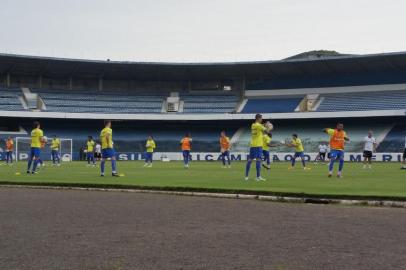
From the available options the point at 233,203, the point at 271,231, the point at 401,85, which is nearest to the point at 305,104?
the point at 401,85

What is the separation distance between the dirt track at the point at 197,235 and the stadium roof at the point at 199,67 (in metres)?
49.1

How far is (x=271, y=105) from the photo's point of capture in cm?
6222

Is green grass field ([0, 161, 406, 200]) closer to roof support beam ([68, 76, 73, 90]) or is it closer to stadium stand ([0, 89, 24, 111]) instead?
stadium stand ([0, 89, 24, 111])

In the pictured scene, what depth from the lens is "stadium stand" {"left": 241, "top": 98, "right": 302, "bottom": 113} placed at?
60719 millimetres

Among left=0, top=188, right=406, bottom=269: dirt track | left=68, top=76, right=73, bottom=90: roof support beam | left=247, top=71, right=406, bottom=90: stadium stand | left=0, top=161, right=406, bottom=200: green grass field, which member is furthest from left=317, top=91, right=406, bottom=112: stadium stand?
left=0, top=188, right=406, bottom=269: dirt track

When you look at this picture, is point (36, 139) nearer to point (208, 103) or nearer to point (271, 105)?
point (271, 105)

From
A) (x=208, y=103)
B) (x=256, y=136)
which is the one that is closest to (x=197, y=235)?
(x=256, y=136)

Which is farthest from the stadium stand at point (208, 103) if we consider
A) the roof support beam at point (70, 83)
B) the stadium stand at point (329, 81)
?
the roof support beam at point (70, 83)

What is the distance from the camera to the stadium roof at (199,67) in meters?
58.0

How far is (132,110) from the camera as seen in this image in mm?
63188

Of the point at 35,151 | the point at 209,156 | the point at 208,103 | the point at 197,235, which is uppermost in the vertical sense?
the point at 208,103

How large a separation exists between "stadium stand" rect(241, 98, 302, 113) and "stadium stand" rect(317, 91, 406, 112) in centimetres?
319

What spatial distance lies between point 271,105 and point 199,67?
31.4ft

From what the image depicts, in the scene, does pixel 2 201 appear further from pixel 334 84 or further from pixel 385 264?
pixel 334 84
